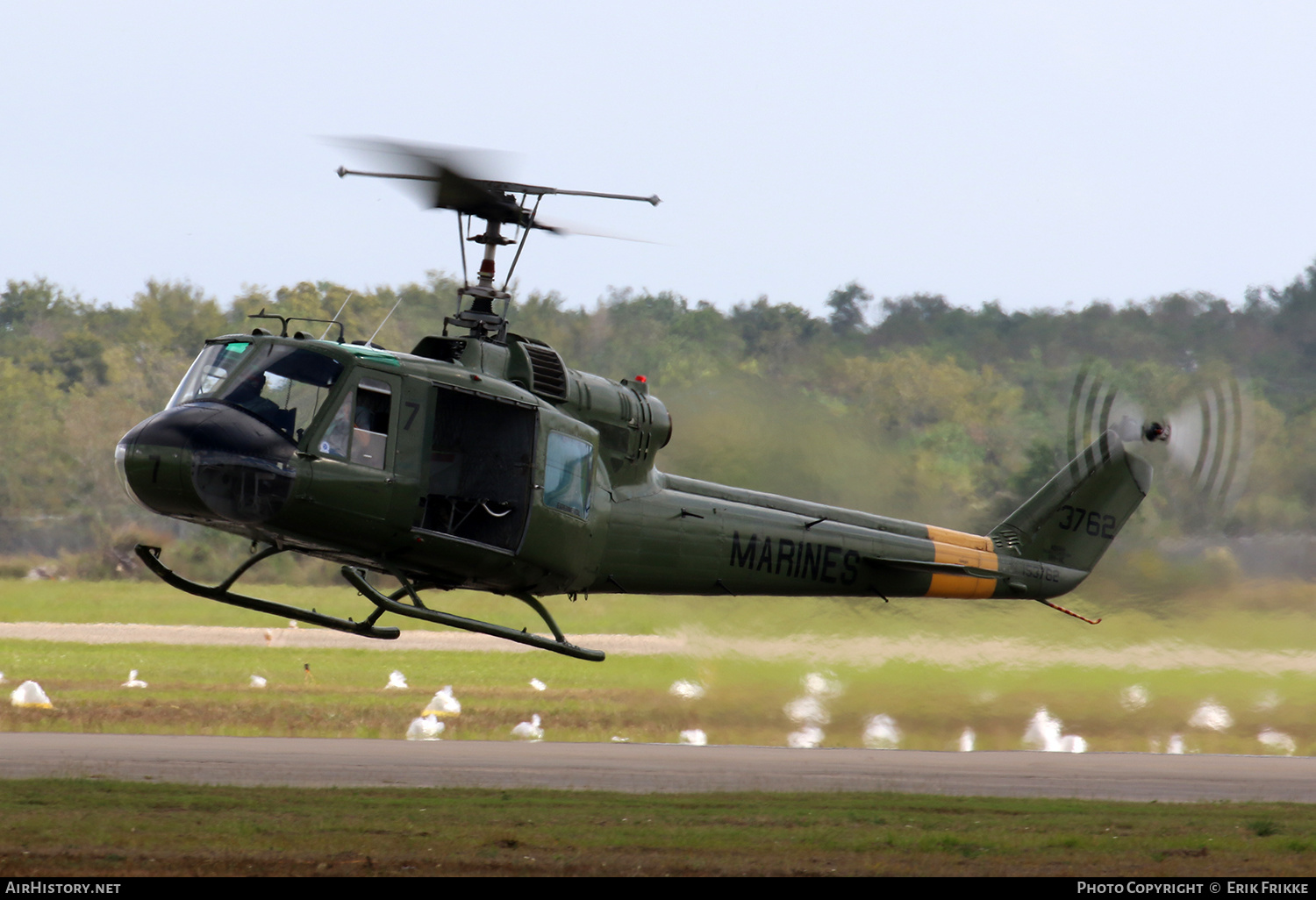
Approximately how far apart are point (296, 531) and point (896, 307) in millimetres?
23364

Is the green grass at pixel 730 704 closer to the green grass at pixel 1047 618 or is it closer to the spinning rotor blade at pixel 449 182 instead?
the green grass at pixel 1047 618

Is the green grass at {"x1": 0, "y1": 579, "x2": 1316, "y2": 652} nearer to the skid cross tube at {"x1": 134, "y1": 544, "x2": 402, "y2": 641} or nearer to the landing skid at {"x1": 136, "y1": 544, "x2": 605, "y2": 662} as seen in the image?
the landing skid at {"x1": 136, "y1": 544, "x2": 605, "y2": 662}

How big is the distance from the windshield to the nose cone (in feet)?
0.46

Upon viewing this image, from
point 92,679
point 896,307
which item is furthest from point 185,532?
point 896,307

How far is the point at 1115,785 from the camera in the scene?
15625 millimetres

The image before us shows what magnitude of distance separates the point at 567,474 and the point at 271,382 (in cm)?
287

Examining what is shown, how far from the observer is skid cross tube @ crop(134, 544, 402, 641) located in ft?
39.3

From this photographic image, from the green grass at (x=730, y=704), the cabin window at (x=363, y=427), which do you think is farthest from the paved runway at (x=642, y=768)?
the cabin window at (x=363, y=427)

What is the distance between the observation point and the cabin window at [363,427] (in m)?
11.8

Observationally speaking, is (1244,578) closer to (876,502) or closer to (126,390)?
(876,502)

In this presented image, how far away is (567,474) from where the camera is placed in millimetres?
13312

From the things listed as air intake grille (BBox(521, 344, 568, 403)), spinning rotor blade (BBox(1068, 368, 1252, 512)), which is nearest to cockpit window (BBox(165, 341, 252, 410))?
air intake grille (BBox(521, 344, 568, 403))

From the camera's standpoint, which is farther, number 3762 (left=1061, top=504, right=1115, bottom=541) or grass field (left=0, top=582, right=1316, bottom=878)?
number 3762 (left=1061, top=504, right=1115, bottom=541)

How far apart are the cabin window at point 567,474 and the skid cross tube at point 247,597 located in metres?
1.83
